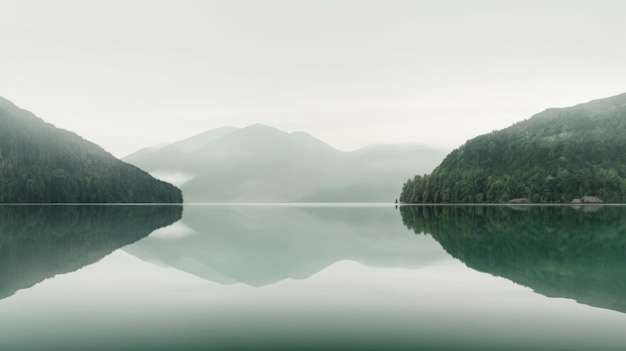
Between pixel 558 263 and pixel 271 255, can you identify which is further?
pixel 271 255

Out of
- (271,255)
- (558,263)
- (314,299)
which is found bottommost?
(558,263)

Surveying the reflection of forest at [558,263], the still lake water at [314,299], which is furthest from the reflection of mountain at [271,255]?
the reflection of forest at [558,263]

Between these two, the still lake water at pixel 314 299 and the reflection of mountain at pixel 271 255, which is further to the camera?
the reflection of mountain at pixel 271 255

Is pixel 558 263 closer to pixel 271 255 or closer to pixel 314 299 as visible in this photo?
pixel 314 299

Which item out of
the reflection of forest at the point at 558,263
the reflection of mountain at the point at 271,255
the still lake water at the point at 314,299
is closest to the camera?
the still lake water at the point at 314,299

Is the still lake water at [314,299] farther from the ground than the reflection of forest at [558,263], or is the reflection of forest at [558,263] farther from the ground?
the still lake water at [314,299]

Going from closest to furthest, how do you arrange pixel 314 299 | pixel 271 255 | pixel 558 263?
pixel 314 299
pixel 558 263
pixel 271 255

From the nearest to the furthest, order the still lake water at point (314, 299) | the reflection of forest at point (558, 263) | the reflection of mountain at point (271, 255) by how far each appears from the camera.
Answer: the still lake water at point (314, 299), the reflection of forest at point (558, 263), the reflection of mountain at point (271, 255)

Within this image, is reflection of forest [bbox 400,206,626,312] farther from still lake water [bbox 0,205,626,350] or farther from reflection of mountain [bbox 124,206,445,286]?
reflection of mountain [bbox 124,206,445,286]

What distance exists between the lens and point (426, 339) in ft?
58.1

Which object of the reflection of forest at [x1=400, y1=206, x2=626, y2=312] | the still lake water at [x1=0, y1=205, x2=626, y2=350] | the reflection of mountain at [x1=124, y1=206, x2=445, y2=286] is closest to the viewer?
the still lake water at [x1=0, y1=205, x2=626, y2=350]

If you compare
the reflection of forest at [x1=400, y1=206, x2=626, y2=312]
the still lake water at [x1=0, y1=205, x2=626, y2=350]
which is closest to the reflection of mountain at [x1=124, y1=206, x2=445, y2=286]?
the still lake water at [x1=0, y1=205, x2=626, y2=350]

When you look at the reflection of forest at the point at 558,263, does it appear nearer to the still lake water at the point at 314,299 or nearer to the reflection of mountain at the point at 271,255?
the still lake water at the point at 314,299

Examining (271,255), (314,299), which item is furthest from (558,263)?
(271,255)
